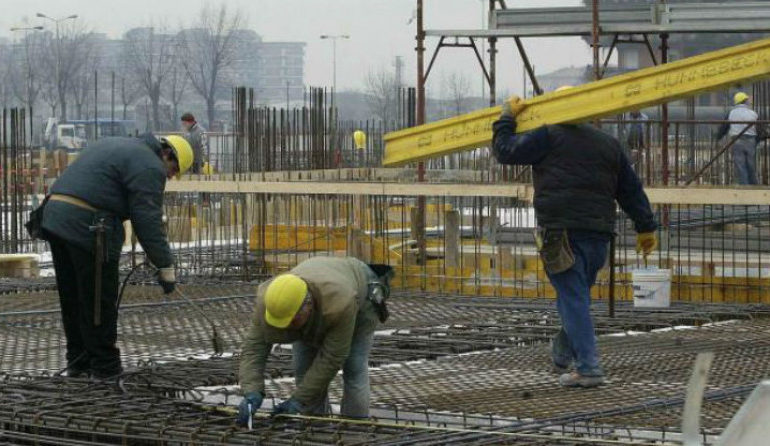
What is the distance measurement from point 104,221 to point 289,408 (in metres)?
2.12

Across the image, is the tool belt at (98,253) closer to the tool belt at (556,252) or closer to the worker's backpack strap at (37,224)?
the worker's backpack strap at (37,224)

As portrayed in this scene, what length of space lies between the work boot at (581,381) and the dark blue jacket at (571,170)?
2.55ft

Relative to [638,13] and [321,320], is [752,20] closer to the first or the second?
[638,13]

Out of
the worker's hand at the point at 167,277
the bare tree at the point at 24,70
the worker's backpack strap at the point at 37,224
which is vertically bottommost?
the worker's hand at the point at 167,277

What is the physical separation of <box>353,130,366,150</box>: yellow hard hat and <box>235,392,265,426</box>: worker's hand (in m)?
20.8

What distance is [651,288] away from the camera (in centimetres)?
1159

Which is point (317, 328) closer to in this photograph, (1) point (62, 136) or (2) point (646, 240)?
(2) point (646, 240)

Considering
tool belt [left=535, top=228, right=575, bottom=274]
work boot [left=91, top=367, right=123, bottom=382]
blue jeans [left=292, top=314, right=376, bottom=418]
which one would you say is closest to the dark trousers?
work boot [left=91, top=367, right=123, bottom=382]

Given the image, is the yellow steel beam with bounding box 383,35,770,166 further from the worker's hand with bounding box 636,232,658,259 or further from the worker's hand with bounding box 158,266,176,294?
the worker's hand with bounding box 158,266,176,294

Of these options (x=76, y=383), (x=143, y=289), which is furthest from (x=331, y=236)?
(x=76, y=383)

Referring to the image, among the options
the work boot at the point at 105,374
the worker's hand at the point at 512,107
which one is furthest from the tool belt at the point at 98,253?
the worker's hand at the point at 512,107

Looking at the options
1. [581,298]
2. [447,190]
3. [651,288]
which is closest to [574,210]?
[581,298]

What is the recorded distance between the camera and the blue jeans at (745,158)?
1656 cm

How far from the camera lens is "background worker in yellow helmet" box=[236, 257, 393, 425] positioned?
20.8 ft
